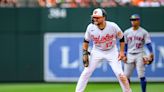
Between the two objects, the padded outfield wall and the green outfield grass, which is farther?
the padded outfield wall

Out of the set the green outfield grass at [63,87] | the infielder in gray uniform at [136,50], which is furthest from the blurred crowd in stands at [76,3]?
the infielder in gray uniform at [136,50]

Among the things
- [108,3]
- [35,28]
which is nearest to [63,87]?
[35,28]

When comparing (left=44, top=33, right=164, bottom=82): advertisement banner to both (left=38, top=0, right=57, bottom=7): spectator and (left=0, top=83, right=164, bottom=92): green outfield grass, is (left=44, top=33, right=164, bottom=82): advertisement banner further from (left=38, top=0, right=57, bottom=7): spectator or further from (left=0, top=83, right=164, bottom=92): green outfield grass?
(left=38, top=0, right=57, bottom=7): spectator

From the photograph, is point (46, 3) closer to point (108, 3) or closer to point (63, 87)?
point (108, 3)

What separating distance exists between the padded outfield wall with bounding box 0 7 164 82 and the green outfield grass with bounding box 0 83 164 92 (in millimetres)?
598

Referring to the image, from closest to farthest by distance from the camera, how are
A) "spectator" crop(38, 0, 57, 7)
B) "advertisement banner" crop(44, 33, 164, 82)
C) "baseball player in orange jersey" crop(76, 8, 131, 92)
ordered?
"baseball player in orange jersey" crop(76, 8, 131, 92)
"advertisement banner" crop(44, 33, 164, 82)
"spectator" crop(38, 0, 57, 7)

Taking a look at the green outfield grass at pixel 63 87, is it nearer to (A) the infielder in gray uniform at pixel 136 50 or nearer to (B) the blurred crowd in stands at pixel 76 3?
(A) the infielder in gray uniform at pixel 136 50

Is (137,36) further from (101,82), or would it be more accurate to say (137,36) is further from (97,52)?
(101,82)

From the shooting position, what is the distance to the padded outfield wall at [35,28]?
56.4ft

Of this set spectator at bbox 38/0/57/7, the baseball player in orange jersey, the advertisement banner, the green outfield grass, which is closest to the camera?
the baseball player in orange jersey

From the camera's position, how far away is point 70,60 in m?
17.3

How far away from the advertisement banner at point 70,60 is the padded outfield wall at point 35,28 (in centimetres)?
9

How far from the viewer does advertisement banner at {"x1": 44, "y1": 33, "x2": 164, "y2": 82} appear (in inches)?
677

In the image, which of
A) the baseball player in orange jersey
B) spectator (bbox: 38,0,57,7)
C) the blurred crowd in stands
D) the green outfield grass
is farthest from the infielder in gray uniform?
spectator (bbox: 38,0,57,7)
